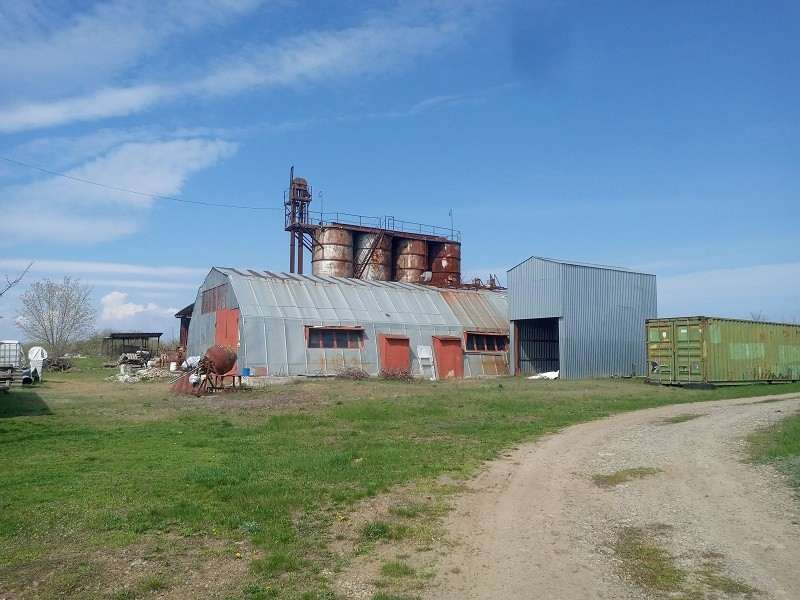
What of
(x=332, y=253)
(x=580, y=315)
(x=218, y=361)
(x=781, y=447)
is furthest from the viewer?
(x=332, y=253)

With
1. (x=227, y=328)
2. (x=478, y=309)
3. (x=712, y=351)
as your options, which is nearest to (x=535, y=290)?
(x=478, y=309)

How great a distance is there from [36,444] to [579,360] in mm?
29999

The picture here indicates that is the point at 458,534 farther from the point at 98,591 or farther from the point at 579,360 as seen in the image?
the point at 579,360

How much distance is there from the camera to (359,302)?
3972cm

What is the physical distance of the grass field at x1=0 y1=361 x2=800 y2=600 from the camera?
22.1 feet

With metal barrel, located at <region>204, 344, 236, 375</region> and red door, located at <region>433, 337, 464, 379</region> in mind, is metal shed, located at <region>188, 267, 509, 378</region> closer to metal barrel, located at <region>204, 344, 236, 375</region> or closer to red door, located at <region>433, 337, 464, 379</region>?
red door, located at <region>433, 337, 464, 379</region>

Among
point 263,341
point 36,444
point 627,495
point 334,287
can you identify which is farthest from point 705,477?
point 334,287

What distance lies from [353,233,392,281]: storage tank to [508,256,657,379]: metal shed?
50.4 ft

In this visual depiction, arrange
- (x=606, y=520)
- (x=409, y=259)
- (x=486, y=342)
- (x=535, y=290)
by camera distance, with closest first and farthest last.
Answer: (x=606, y=520) → (x=535, y=290) → (x=486, y=342) → (x=409, y=259)

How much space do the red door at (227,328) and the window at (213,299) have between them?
22.8 inches

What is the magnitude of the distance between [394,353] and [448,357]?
3.78 metres

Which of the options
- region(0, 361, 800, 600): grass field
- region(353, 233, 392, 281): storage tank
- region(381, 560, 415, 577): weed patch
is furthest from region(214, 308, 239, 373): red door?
region(381, 560, 415, 577): weed patch

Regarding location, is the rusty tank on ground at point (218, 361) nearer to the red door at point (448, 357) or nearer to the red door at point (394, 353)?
the red door at point (394, 353)

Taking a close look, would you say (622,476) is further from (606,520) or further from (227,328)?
(227,328)
